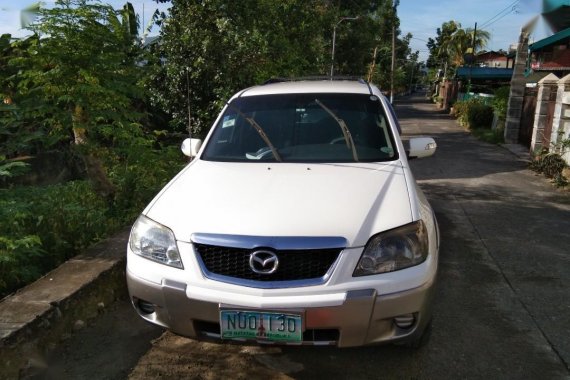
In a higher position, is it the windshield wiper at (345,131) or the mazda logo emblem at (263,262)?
the windshield wiper at (345,131)

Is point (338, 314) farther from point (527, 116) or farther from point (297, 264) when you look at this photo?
point (527, 116)

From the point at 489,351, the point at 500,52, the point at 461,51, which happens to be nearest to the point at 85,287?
the point at 489,351

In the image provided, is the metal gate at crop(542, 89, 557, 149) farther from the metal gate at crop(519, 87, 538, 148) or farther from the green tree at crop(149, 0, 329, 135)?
the green tree at crop(149, 0, 329, 135)

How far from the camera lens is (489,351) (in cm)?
312

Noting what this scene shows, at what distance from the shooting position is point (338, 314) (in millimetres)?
2359

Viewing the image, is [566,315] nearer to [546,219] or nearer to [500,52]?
[546,219]

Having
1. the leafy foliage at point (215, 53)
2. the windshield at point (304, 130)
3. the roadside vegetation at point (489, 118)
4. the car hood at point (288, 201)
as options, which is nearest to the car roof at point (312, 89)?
the windshield at point (304, 130)

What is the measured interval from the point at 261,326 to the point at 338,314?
39cm

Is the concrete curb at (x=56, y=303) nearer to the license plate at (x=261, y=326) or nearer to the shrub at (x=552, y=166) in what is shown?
the license plate at (x=261, y=326)

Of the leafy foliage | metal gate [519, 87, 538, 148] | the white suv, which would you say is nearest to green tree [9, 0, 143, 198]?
the white suv

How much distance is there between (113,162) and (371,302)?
3971 mm

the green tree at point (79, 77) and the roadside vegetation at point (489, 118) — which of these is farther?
the roadside vegetation at point (489, 118)

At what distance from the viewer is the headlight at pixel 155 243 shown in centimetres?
262

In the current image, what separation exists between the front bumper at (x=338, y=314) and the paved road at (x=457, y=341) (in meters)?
0.45
